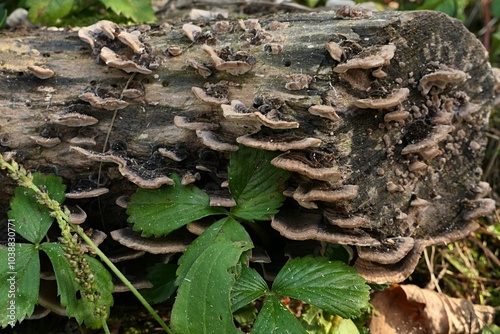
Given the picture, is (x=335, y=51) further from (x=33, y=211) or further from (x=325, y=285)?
(x=33, y=211)

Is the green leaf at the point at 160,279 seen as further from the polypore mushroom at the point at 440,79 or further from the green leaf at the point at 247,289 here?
the polypore mushroom at the point at 440,79

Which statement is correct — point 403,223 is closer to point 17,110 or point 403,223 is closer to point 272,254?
point 272,254

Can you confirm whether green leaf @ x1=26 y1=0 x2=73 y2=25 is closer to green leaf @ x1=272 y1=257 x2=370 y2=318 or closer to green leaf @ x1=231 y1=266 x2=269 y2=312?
green leaf @ x1=231 y1=266 x2=269 y2=312

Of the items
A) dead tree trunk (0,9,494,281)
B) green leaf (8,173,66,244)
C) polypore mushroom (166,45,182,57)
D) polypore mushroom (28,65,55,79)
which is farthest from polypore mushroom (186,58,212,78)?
green leaf (8,173,66,244)

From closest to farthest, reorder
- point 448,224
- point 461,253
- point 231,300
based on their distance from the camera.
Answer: point 231,300 < point 448,224 < point 461,253

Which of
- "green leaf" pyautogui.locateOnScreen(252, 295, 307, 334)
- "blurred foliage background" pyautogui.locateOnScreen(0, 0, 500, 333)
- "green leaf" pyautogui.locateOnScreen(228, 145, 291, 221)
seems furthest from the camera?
"blurred foliage background" pyautogui.locateOnScreen(0, 0, 500, 333)

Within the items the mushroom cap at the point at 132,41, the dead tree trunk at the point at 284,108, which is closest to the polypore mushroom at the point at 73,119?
the dead tree trunk at the point at 284,108

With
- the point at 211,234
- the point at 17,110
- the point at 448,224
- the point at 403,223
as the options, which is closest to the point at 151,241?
the point at 211,234
